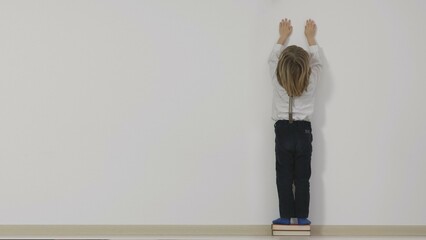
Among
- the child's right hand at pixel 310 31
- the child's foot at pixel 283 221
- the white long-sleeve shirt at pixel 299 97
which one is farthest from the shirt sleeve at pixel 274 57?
the child's foot at pixel 283 221

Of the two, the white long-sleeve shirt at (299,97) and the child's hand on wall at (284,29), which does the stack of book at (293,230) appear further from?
the child's hand on wall at (284,29)

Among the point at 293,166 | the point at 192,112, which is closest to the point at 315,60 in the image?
the point at 293,166

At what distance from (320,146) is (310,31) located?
0.58m

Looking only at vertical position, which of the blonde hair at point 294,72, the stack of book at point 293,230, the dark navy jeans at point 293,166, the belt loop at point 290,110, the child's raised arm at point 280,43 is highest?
the child's raised arm at point 280,43

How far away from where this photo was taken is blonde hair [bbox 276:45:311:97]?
287cm

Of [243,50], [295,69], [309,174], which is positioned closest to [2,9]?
[243,50]

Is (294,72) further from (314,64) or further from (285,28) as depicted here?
(285,28)

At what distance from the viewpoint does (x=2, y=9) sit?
3.06 metres

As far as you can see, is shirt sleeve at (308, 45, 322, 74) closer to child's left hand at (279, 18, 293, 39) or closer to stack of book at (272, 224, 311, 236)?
child's left hand at (279, 18, 293, 39)

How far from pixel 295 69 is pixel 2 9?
60.0 inches

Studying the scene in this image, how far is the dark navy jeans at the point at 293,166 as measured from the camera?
9.36 feet

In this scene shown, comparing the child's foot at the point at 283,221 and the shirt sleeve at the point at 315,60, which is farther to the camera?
the shirt sleeve at the point at 315,60

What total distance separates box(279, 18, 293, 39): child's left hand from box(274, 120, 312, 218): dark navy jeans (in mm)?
450

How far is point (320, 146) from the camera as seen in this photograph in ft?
9.82
